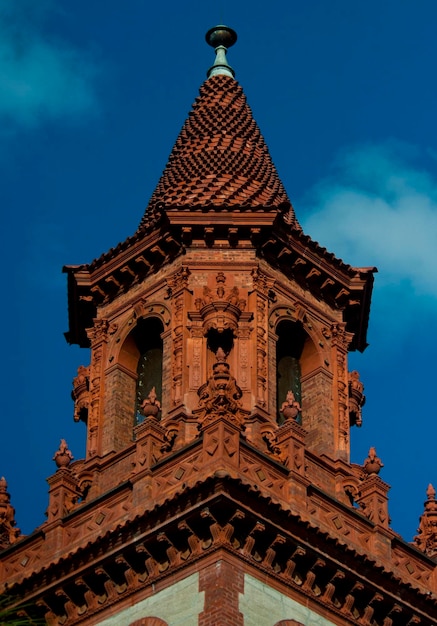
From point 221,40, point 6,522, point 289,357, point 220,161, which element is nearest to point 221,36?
point 221,40

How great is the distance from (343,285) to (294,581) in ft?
37.1

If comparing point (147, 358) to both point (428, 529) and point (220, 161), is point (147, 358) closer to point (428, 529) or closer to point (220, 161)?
point (220, 161)

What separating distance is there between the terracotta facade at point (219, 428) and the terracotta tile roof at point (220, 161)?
0.07 meters

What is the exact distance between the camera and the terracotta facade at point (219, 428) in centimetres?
4262

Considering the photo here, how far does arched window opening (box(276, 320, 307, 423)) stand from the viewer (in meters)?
50.6

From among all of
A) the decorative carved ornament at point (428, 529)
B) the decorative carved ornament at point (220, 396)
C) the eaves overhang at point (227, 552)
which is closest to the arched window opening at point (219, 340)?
the decorative carved ornament at point (220, 396)

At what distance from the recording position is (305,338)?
168ft

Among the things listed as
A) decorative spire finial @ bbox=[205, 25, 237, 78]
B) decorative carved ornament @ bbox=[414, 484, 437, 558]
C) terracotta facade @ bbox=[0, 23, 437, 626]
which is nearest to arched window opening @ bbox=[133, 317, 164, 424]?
terracotta facade @ bbox=[0, 23, 437, 626]

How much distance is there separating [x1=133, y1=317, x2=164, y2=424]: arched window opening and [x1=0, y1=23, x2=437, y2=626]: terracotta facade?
1.8 inches

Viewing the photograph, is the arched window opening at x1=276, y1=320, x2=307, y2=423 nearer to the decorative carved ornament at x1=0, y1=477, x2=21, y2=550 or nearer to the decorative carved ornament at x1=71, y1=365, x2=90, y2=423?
the decorative carved ornament at x1=71, y1=365, x2=90, y2=423

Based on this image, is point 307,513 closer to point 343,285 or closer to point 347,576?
point 347,576

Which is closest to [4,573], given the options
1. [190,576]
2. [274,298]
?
[190,576]

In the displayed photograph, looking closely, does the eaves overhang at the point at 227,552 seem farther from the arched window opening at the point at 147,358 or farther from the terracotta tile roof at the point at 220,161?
the terracotta tile roof at the point at 220,161

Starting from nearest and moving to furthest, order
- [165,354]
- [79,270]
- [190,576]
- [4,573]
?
1. [190,576]
2. [4,573]
3. [165,354]
4. [79,270]
